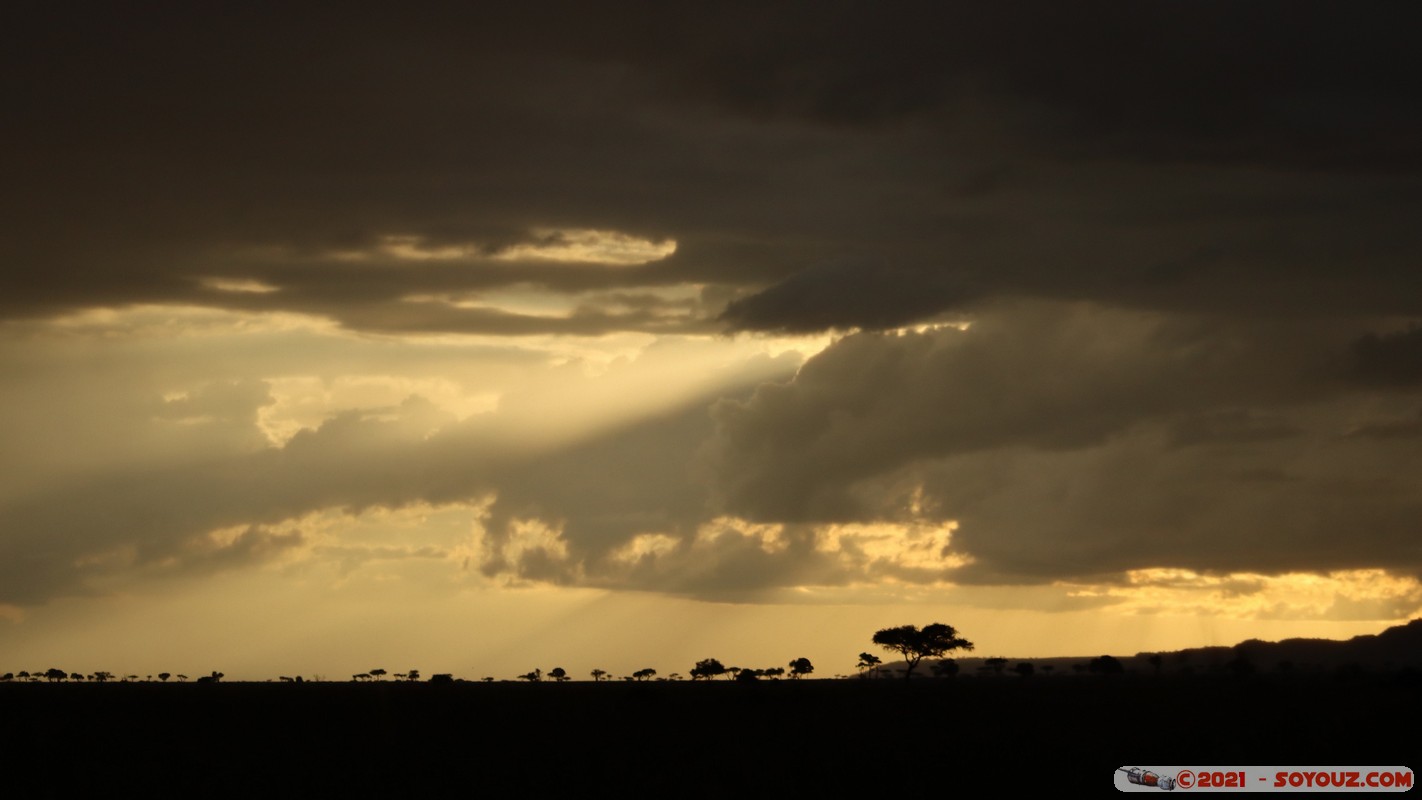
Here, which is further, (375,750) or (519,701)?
(519,701)

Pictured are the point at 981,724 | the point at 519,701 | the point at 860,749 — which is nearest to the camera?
the point at 860,749

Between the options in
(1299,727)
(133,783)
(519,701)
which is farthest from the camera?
(519,701)

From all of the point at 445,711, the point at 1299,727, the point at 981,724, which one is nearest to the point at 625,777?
the point at 981,724

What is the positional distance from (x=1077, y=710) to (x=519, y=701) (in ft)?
150

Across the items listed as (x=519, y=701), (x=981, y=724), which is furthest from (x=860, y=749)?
(x=519, y=701)

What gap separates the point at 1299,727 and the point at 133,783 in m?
60.1

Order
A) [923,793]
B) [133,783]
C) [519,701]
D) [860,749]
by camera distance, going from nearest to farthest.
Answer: [923,793] < [133,783] < [860,749] < [519,701]

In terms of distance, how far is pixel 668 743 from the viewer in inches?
2987

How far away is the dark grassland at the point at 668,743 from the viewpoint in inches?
2383

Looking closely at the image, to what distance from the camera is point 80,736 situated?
82875 millimetres

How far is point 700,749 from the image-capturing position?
72.8 m

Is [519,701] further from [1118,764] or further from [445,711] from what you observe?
[1118,764]

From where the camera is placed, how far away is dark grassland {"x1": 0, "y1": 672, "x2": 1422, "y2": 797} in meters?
60.5

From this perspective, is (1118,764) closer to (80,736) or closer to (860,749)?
(860,749)
